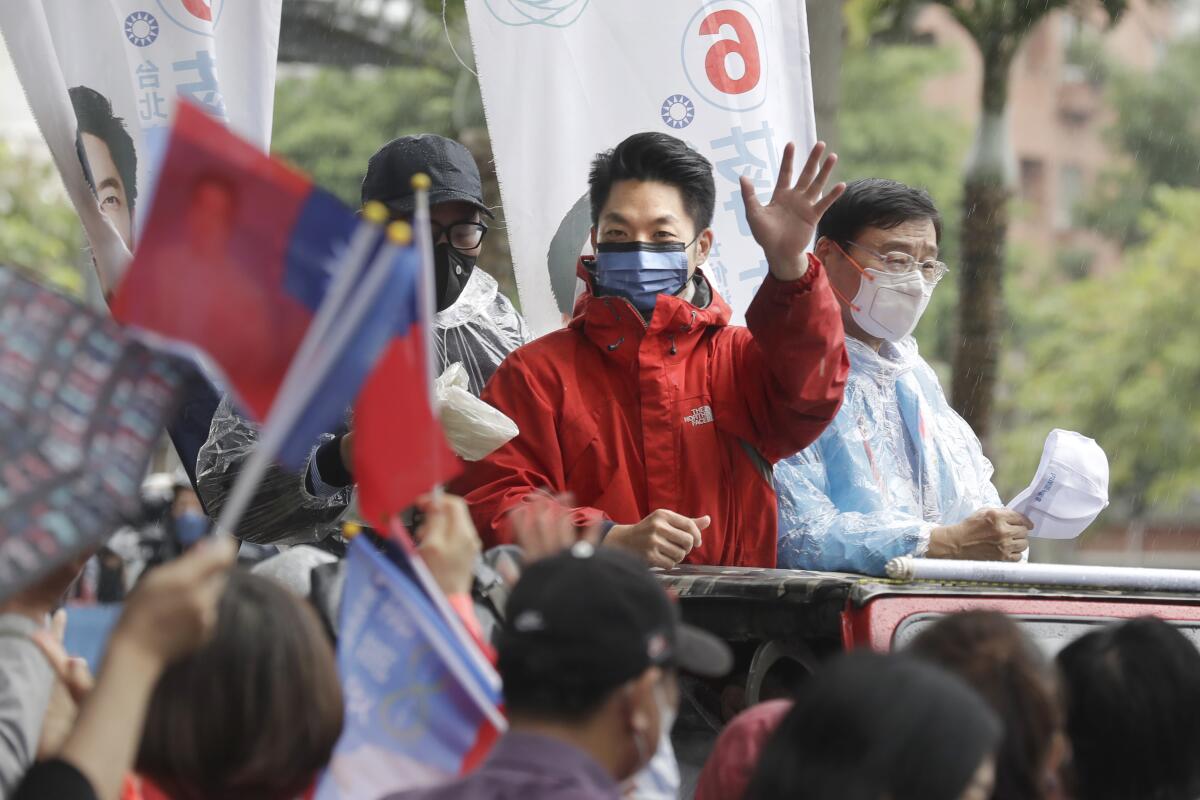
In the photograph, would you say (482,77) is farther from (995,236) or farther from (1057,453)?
(995,236)

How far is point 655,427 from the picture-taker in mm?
4203

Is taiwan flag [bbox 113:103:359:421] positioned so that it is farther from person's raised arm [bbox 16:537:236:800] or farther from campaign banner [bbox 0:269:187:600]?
person's raised arm [bbox 16:537:236:800]

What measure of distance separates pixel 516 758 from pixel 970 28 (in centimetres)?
941

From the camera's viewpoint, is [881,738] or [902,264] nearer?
[881,738]

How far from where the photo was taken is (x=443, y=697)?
277 centimetres

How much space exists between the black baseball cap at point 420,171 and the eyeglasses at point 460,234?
0.06 meters

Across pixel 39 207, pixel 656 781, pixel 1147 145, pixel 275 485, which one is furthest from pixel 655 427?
pixel 1147 145

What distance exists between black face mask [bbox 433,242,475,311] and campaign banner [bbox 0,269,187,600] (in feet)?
6.75

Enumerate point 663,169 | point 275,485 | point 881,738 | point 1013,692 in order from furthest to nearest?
point 663,169, point 275,485, point 1013,692, point 881,738

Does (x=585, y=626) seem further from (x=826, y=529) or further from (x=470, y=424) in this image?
(x=826, y=529)

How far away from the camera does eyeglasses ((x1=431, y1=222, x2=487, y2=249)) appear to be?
15.0ft

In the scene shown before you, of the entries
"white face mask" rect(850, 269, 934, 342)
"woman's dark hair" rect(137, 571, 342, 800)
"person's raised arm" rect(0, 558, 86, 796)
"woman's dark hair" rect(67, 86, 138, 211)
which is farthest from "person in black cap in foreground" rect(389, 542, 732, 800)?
"woman's dark hair" rect(67, 86, 138, 211)

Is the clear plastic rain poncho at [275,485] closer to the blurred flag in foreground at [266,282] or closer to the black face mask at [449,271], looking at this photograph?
the black face mask at [449,271]

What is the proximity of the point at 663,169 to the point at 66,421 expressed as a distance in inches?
90.6
